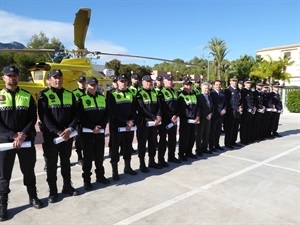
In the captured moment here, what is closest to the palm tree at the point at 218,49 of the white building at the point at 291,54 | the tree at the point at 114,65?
the white building at the point at 291,54

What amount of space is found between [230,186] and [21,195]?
3442 millimetres

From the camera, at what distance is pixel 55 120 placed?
410 centimetres

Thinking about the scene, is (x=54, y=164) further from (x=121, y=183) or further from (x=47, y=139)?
(x=121, y=183)

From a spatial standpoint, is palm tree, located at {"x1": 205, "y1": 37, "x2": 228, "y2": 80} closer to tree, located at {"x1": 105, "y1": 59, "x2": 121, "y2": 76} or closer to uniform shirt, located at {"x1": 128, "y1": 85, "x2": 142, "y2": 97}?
tree, located at {"x1": 105, "y1": 59, "x2": 121, "y2": 76}

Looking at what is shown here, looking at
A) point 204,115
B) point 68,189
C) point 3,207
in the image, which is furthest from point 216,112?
point 3,207

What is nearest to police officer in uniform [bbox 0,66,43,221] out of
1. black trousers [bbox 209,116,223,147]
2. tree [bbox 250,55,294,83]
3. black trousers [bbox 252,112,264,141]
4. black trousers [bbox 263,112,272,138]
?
black trousers [bbox 209,116,223,147]

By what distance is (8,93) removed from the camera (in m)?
3.67

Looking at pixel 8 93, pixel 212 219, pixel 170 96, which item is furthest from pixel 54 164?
pixel 170 96

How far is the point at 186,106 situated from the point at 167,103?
1.92 ft

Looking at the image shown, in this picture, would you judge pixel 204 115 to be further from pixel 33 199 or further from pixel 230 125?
pixel 33 199

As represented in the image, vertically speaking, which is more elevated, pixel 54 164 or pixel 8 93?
pixel 8 93

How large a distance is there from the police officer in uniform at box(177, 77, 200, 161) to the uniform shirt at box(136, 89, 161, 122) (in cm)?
94

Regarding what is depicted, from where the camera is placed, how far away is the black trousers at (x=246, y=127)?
27.6 ft

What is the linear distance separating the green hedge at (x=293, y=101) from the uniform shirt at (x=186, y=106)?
15.0 m
